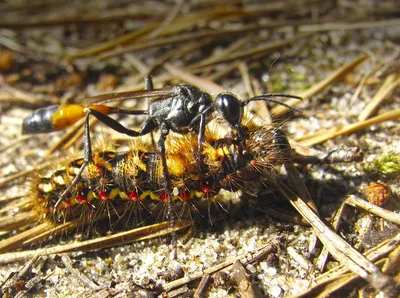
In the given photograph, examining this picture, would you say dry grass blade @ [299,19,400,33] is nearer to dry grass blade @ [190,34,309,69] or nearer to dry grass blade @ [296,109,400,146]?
dry grass blade @ [190,34,309,69]

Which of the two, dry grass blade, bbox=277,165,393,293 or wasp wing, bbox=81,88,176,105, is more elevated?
wasp wing, bbox=81,88,176,105

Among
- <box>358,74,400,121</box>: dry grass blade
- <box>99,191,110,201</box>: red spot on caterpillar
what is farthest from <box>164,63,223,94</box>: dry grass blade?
<box>99,191,110,201</box>: red spot on caterpillar

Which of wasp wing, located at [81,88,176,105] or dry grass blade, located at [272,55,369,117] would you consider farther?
dry grass blade, located at [272,55,369,117]

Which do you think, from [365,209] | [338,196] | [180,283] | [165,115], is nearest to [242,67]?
[165,115]

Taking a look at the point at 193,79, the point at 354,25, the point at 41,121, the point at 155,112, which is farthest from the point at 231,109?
the point at 354,25

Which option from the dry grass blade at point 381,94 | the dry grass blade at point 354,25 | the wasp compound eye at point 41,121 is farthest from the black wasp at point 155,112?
the dry grass blade at point 354,25

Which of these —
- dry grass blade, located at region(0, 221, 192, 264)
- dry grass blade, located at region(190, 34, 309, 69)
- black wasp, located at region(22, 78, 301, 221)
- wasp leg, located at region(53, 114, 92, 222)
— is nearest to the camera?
dry grass blade, located at region(0, 221, 192, 264)

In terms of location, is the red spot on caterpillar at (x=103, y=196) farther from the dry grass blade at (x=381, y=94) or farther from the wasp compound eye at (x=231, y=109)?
the dry grass blade at (x=381, y=94)
